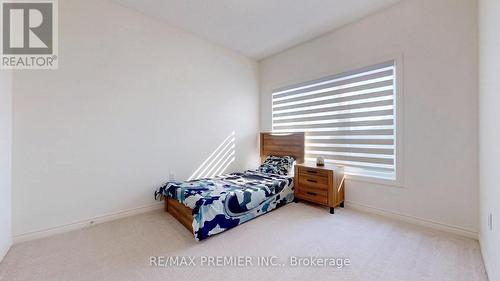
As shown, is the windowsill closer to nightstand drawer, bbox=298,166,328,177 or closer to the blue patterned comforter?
nightstand drawer, bbox=298,166,328,177

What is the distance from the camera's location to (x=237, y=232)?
229 cm

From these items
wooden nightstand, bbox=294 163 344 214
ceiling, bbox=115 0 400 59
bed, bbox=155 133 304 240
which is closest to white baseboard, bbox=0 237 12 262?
bed, bbox=155 133 304 240

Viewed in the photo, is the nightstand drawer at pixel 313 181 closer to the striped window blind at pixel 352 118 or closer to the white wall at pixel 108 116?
the striped window blind at pixel 352 118

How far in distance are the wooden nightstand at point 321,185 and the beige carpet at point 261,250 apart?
0.98ft

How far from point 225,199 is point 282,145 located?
1.94 meters

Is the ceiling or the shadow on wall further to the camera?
the shadow on wall

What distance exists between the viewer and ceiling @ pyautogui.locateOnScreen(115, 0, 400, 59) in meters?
2.58

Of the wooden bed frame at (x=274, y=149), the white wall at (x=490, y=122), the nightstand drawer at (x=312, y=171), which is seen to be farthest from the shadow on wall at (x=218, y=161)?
the white wall at (x=490, y=122)

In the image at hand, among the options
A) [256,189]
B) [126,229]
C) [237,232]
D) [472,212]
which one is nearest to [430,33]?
Result: [472,212]

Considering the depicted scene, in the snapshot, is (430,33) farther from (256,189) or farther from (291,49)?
(256,189)

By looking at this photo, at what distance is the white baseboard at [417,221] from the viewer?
210 cm

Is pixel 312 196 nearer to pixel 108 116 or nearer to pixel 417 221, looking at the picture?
pixel 417 221

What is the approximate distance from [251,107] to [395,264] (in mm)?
3359

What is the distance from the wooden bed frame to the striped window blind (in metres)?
0.14
